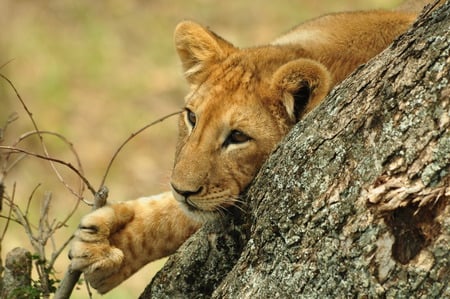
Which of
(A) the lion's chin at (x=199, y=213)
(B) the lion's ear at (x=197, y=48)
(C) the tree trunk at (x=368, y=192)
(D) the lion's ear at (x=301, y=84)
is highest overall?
(B) the lion's ear at (x=197, y=48)

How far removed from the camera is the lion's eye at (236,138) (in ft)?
12.6

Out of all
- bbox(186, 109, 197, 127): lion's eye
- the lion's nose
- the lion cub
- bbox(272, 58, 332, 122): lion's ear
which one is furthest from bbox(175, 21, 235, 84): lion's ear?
the lion's nose

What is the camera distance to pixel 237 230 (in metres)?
3.41

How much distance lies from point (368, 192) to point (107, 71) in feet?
29.8

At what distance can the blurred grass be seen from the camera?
1029 cm

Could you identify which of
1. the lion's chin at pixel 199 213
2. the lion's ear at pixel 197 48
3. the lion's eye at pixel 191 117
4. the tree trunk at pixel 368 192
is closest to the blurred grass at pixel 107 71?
the lion's ear at pixel 197 48

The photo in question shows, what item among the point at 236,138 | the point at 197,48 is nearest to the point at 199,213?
the point at 236,138

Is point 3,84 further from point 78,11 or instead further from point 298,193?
point 298,193

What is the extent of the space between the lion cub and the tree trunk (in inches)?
26.9

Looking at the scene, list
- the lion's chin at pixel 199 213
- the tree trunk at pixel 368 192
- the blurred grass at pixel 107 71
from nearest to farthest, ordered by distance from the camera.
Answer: the tree trunk at pixel 368 192 → the lion's chin at pixel 199 213 → the blurred grass at pixel 107 71

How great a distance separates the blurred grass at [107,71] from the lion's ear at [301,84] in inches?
209

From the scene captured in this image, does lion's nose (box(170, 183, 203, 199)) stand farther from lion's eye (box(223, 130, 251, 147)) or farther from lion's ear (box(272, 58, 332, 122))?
lion's ear (box(272, 58, 332, 122))

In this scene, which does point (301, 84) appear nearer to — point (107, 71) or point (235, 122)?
point (235, 122)

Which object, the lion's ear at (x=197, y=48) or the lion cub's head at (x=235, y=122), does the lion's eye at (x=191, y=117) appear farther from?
the lion's ear at (x=197, y=48)
